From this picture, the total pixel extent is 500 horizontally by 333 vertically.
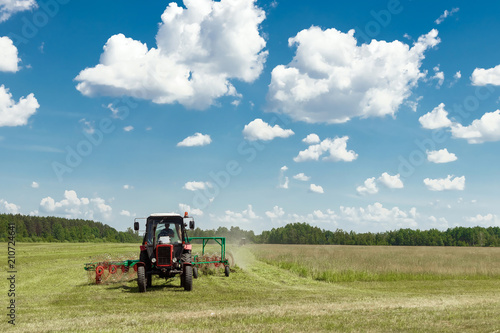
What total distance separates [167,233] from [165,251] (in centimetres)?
94

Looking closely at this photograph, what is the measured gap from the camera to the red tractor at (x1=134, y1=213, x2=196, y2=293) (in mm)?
16406

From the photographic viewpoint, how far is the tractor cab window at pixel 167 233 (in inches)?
677

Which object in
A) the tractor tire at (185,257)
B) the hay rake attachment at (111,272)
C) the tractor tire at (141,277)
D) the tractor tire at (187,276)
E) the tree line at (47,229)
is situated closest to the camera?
the tractor tire at (141,277)

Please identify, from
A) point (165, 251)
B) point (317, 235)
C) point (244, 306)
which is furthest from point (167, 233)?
point (317, 235)

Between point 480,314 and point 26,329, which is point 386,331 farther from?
point 26,329

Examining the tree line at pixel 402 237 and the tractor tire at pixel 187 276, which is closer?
the tractor tire at pixel 187 276

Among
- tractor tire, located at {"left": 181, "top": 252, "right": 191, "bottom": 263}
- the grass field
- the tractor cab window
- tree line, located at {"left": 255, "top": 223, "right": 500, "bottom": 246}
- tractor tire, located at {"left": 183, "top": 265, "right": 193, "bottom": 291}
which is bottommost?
tree line, located at {"left": 255, "top": 223, "right": 500, "bottom": 246}

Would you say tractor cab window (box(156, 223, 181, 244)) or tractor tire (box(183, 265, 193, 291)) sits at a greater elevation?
tractor cab window (box(156, 223, 181, 244))

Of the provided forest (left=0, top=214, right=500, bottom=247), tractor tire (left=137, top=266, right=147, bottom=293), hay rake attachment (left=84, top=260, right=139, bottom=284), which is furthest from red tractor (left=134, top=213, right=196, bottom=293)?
forest (left=0, top=214, right=500, bottom=247)

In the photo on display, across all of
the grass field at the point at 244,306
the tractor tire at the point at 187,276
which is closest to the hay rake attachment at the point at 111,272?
the grass field at the point at 244,306

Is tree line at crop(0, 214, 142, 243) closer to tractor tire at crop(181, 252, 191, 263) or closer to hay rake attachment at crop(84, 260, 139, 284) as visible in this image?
hay rake attachment at crop(84, 260, 139, 284)

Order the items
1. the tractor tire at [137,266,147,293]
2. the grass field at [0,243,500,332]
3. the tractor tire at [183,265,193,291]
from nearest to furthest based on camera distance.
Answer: the grass field at [0,243,500,332] < the tractor tire at [137,266,147,293] < the tractor tire at [183,265,193,291]

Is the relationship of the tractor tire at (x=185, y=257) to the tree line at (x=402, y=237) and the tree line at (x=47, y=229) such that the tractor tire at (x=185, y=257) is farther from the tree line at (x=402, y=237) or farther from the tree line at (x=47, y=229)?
the tree line at (x=402, y=237)

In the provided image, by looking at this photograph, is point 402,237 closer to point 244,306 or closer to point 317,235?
point 317,235
